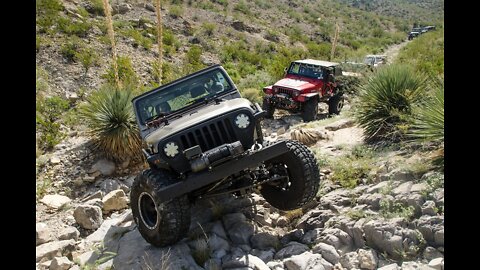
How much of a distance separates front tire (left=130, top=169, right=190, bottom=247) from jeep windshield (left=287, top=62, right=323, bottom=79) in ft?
29.7

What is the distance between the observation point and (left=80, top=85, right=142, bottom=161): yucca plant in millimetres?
9164

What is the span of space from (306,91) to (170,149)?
26.5ft

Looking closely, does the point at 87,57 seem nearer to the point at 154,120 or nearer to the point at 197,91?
the point at 197,91

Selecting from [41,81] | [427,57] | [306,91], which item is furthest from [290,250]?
[427,57]

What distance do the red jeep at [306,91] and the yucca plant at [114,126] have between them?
170 inches

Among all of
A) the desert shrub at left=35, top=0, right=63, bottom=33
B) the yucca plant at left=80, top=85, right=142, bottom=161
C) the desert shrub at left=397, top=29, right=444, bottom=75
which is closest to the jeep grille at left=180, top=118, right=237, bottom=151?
the yucca plant at left=80, top=85, right=142, bottom=161

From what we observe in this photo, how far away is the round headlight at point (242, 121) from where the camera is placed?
15.4 ft

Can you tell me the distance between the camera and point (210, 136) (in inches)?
185

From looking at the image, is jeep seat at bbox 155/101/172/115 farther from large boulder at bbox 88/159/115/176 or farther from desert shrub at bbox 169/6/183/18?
desert shrub at bbox 169/6/183/18

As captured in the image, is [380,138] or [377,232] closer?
[377,232]

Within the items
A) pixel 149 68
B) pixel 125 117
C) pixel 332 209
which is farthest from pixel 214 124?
pixel 149 68

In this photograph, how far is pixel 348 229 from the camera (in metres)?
4.68
